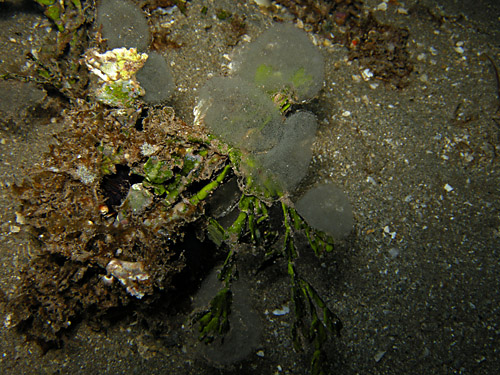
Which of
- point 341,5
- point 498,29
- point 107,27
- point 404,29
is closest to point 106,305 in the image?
point 107,27

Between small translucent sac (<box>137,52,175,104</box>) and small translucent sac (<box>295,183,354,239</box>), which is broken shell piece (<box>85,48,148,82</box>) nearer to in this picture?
small translucent sac (<box>137,52,175,104</box>)

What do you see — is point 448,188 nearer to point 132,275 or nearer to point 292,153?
point 292,153

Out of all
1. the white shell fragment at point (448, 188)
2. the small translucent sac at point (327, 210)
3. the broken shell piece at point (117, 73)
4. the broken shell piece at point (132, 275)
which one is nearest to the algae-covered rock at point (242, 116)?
the broken shell piece at point (117, 73)

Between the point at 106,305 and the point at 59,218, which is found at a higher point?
the point at 59,218

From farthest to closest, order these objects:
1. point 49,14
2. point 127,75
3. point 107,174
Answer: point 49,14, point 127,75, point 107,174

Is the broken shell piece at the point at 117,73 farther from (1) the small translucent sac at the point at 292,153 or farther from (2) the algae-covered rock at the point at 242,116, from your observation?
(1) the small translucent sac at the point at 292,153

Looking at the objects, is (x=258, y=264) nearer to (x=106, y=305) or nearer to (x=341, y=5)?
(x=106, y=305)
